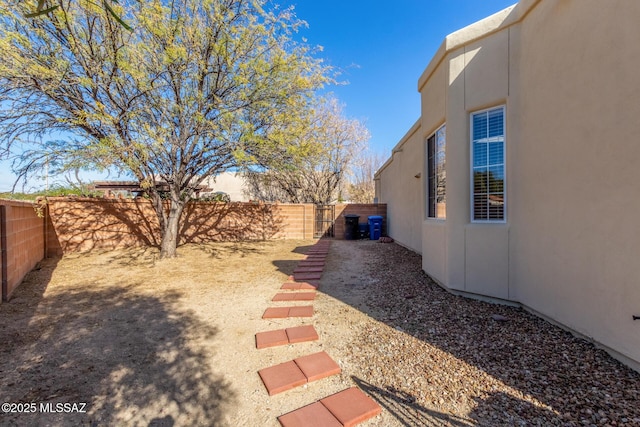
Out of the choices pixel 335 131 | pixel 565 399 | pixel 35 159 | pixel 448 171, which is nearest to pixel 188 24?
pixel 35 159

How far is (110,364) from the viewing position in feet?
9.45

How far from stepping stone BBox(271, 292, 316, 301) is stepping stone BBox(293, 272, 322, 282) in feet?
2.96

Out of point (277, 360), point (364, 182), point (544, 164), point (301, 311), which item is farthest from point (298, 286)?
point (364, 182)

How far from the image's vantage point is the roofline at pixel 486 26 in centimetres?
421

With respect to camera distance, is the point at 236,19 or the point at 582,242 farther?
the point at 236,19

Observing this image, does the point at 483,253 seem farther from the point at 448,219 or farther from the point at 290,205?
the point at 290,205

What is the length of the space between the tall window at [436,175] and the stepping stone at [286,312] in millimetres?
2954

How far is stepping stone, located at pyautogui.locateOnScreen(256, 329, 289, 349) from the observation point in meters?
3.24

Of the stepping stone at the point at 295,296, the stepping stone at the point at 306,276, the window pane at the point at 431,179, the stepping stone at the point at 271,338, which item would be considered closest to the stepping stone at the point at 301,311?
the stepping stone at the point at 295,296

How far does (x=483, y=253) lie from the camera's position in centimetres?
460

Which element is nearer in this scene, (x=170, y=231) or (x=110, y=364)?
(x=110, y=364)

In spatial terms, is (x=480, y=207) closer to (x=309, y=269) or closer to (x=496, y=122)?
(x=496, y=122)

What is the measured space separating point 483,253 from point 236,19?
7.47 m

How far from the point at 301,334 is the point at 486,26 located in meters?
5.24
